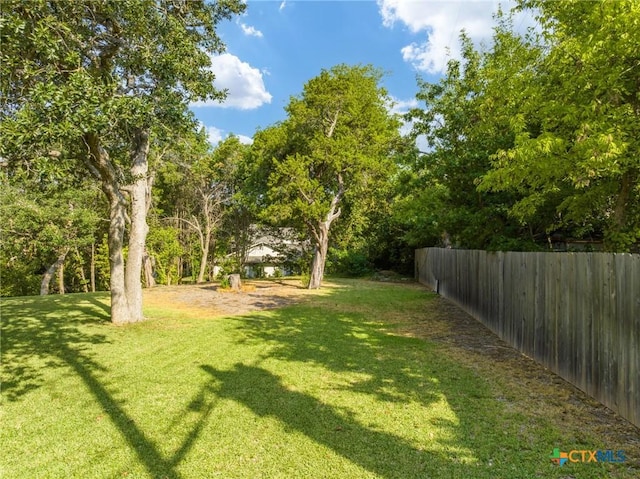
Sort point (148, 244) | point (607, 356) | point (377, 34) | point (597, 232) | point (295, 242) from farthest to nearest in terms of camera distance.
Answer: point (295, 242) < point (148, 244) < point (377, 34) < point (597, 232) < point (607, 356)

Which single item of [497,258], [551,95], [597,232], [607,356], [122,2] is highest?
[122,2]

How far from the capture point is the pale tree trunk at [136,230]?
28.1 ft

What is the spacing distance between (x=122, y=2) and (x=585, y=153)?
24.0 feet

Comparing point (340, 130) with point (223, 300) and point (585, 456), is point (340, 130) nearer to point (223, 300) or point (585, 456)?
point (223, 300)

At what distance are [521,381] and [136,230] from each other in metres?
8.05

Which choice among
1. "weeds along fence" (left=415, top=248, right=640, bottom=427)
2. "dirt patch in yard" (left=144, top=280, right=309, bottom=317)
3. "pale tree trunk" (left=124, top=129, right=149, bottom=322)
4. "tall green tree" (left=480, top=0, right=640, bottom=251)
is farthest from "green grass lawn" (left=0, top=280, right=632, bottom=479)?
"dirt patch in yard" (left=144, top=280, right=309, bottom=317)

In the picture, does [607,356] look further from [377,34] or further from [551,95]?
[377,34]

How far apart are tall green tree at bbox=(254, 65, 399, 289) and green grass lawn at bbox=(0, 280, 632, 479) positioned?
9333 millimetres

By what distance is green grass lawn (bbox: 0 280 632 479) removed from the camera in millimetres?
2910

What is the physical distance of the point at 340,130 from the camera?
16484 mm

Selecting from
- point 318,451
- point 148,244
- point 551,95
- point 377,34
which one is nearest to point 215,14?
point 377,34

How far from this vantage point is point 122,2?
5.96 metres

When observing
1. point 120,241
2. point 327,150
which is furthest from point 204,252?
point 120,241

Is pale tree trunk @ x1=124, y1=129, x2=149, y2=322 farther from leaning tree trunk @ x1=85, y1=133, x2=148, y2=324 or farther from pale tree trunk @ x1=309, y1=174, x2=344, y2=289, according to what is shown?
pale tree trunk @ x1=309, y1=174, x2=344, y2=289
